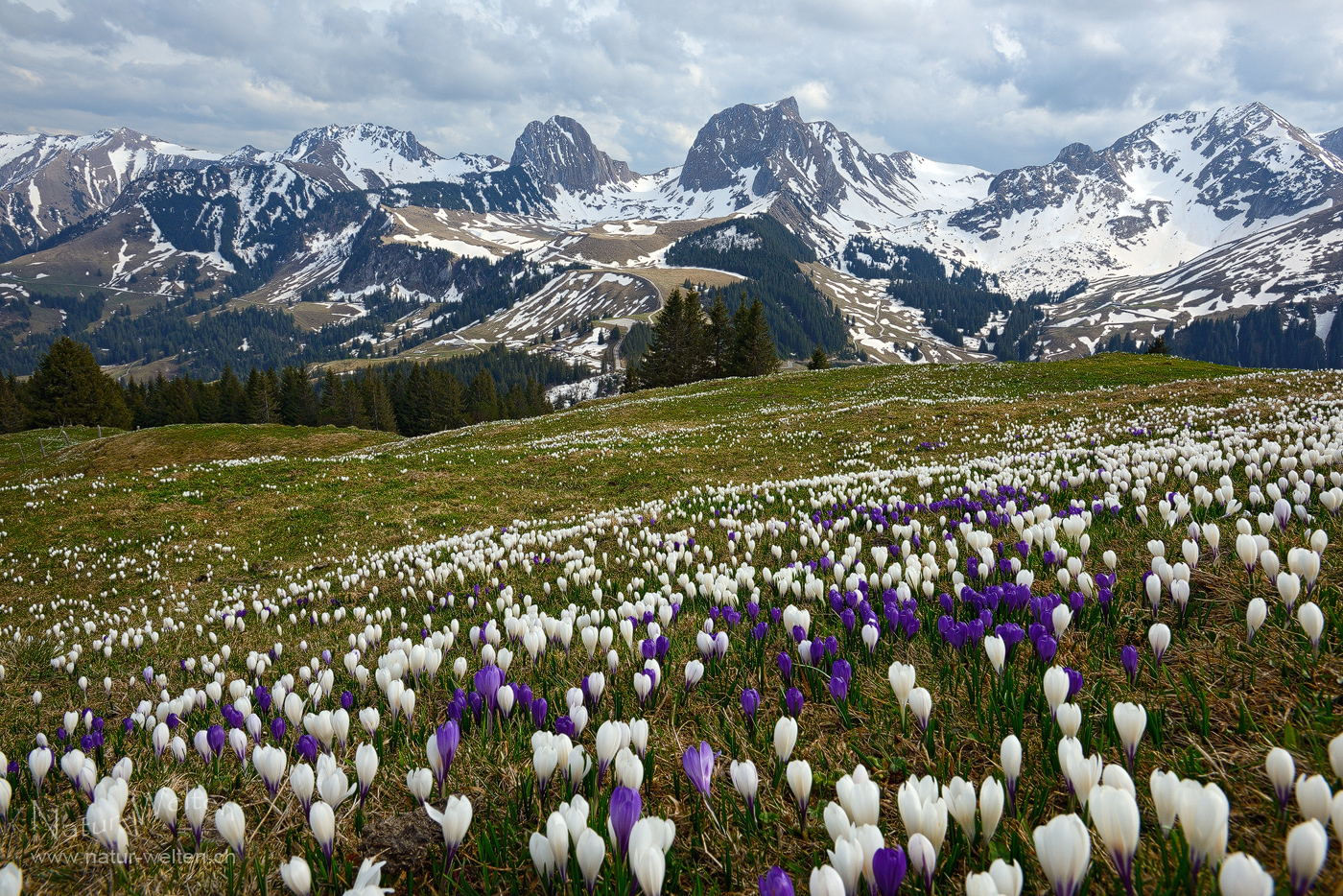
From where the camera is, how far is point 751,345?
3000 inches

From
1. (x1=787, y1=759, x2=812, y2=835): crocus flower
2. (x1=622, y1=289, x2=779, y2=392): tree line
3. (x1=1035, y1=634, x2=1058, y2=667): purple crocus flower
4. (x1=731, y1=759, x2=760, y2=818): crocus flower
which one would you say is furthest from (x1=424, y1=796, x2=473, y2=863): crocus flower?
(x1=622, y1=289, x2=779, y2=392): tree line

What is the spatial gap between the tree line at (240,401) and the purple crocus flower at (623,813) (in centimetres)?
10007

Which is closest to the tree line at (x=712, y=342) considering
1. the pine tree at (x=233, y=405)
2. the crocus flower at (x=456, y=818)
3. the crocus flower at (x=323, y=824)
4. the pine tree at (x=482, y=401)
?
the pine tree at (x=482, y=401)

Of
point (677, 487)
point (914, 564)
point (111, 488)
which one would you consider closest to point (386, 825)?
point (914, 564)

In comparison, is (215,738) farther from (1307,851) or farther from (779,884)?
(1307,851)

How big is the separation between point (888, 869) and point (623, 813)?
2.56 feet

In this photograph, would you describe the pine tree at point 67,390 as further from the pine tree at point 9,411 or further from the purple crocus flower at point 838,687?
the purple crocus flower at point 838,687

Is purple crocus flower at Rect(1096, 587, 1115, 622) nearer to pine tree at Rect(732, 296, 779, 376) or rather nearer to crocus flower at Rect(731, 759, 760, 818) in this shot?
crocus flower at Rect(731, 759, 760, 818)

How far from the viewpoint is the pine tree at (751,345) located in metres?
75.6

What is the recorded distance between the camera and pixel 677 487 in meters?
18.1

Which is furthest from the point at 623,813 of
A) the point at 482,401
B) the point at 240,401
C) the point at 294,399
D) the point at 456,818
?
the point at 482,401

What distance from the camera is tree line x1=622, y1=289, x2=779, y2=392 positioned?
7606 centimetres

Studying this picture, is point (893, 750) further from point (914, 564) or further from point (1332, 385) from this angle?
point (1332, 385)

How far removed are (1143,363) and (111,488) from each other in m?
55.4
